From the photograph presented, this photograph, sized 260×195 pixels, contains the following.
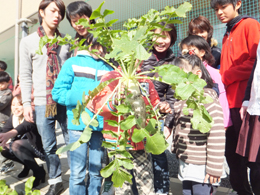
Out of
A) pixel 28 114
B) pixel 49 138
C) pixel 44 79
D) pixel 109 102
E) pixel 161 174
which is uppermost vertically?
pixel 44 79

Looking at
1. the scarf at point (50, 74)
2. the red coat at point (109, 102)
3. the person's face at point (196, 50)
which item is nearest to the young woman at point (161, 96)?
the person's face at point (196, 50)

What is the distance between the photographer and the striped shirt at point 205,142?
134 centimetres

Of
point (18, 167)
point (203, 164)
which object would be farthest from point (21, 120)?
point (203, 164)

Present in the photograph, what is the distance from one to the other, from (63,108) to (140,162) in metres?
1.13

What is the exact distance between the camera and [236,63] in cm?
175

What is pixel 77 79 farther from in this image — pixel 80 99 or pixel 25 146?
pixel 25 146

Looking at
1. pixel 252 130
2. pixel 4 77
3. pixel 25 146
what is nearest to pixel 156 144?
pixel 252 130

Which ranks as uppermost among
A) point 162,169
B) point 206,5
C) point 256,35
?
point 206,5

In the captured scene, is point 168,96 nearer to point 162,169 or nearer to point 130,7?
point 162,169

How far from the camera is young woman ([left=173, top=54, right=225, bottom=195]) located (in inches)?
52.9

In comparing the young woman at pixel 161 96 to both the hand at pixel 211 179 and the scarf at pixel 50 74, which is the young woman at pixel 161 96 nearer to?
the hand at pixel 211 179

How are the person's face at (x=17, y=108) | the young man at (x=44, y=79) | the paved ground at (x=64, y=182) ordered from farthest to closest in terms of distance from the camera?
the person's face at (x=17, y=108) < the paved ground at (x=64, y=182) < the young man at (x=44, y=79)

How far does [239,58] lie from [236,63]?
1.8 inches

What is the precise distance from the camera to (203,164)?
1.40 metres
